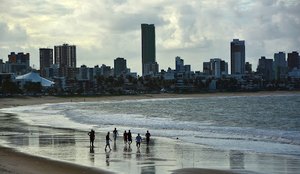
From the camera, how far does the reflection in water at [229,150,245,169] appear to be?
92.6ft

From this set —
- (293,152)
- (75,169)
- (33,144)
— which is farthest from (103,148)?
(293,152)

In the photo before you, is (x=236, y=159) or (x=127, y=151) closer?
(x=236, y=159)

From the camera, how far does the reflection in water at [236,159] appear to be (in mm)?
28234

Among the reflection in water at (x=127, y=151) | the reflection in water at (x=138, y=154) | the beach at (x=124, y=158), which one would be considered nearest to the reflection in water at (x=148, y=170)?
the beach at (x=124, y=158)

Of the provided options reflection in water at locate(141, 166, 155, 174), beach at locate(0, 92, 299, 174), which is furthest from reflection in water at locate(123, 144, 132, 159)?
reflection in water at locate(141, 166, 155, 174)

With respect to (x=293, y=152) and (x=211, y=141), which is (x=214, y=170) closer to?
(x=293, y=152)

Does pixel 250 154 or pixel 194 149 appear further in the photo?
pixel 194 149

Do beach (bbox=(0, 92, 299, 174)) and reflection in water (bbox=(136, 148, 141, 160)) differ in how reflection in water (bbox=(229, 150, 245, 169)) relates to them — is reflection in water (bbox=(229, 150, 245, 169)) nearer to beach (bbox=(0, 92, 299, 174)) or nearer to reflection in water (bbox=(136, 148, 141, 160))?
beach (bbox=(0, 92, 299, 174))

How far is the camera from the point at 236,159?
3084cm

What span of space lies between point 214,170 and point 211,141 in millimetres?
14813

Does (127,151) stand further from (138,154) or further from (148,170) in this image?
(148,170)

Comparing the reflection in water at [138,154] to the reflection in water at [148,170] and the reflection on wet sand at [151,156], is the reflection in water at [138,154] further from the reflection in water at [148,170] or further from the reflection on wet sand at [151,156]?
the reflection in water at [148,170]

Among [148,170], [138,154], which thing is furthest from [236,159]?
[148,170]

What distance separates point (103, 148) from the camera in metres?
36.0
